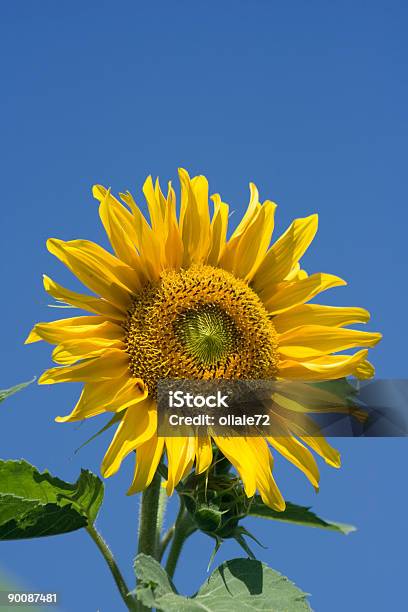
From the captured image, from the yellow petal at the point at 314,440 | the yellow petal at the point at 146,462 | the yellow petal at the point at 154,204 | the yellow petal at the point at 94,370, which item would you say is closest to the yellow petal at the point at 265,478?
the yellow petal at the point at 314,440

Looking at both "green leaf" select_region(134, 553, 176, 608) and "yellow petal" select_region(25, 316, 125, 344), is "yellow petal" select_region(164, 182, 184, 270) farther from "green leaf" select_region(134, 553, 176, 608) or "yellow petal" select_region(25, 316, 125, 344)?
"green leaf" select_region(134, 553, 176, 608)

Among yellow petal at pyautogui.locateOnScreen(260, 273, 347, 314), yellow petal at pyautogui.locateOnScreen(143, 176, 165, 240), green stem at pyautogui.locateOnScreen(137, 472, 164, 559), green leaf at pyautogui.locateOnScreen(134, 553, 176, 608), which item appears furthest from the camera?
yellow petal at pyautogui.locateOnScreen(260, 273, 347, 314)

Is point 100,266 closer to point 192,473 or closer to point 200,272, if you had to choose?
point 200,272

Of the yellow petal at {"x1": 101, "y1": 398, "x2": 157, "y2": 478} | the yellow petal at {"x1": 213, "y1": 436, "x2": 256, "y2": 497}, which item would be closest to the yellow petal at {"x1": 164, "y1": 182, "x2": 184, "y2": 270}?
the yellow petal at {"x1": 101, "y1": 398, "x2": 157, "y2": 478}

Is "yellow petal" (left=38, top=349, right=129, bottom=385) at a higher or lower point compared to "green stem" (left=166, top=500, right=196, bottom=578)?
higher

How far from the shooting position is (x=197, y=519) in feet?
10.6

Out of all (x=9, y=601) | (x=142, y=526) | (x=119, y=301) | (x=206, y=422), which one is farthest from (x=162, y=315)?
(x=9, y=601)

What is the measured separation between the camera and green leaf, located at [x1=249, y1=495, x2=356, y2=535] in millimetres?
3758

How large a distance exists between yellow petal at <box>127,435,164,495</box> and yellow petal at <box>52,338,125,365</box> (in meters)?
0.38

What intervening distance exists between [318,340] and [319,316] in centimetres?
11

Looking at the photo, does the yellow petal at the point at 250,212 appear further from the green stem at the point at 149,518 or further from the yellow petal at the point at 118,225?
the green stem at the point at 149,518

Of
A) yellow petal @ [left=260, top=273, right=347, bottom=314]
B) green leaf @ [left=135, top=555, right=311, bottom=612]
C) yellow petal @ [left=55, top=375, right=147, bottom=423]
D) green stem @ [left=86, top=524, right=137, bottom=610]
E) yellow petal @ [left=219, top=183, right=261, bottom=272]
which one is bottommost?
green leaf @ [left=135, top=555, right=311, bottom=612]

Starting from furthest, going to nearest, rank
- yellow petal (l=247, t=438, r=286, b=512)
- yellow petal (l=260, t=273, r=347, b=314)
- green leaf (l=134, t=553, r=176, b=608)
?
yellow petal (l=260, t=273, r=347, b=314) → yellow petal (l=247, t=438, r=286, b=512) → green leaf (l=134, t=553, r=176, b=608)

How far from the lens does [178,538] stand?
3.54 metres
